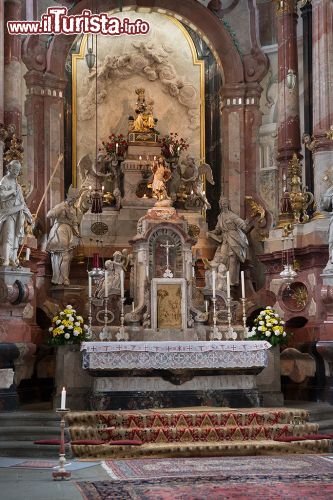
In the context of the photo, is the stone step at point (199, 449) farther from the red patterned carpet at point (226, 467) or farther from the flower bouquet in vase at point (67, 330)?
the flower bouquet in vase at point (67, 330)

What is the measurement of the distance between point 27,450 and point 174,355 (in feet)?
10.5

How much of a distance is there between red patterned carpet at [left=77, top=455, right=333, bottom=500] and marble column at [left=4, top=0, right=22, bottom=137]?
8.91m

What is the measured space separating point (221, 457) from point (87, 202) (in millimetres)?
8431

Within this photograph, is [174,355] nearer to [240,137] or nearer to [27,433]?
[27,433]

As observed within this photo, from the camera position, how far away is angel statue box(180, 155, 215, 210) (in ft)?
70.4

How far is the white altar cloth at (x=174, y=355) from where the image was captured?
1603cm

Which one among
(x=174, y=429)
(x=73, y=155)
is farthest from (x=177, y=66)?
(x=174, y=429)

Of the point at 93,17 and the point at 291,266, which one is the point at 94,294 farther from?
the point at 93,17

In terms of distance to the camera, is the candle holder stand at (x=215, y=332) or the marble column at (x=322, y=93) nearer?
the candle holder stand at (x=215, y=332)

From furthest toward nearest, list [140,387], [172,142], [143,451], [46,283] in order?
[172,142], [46,283], [140,387], [143,451]

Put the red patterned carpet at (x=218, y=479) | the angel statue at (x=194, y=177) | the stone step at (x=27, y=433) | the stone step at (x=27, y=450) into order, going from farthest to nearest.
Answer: the angel statue at (x=194, y=177)
the stone step at (x=27, y=433)
the stone step at (x=27, y=450)
the red patterned carpet at (x=218, y=479)

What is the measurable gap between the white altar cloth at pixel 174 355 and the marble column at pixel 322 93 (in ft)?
14.2

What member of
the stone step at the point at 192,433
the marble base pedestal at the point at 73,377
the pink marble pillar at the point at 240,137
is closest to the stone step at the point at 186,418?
the stone step at the point at 192,433

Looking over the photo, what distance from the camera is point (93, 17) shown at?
18469 mm
